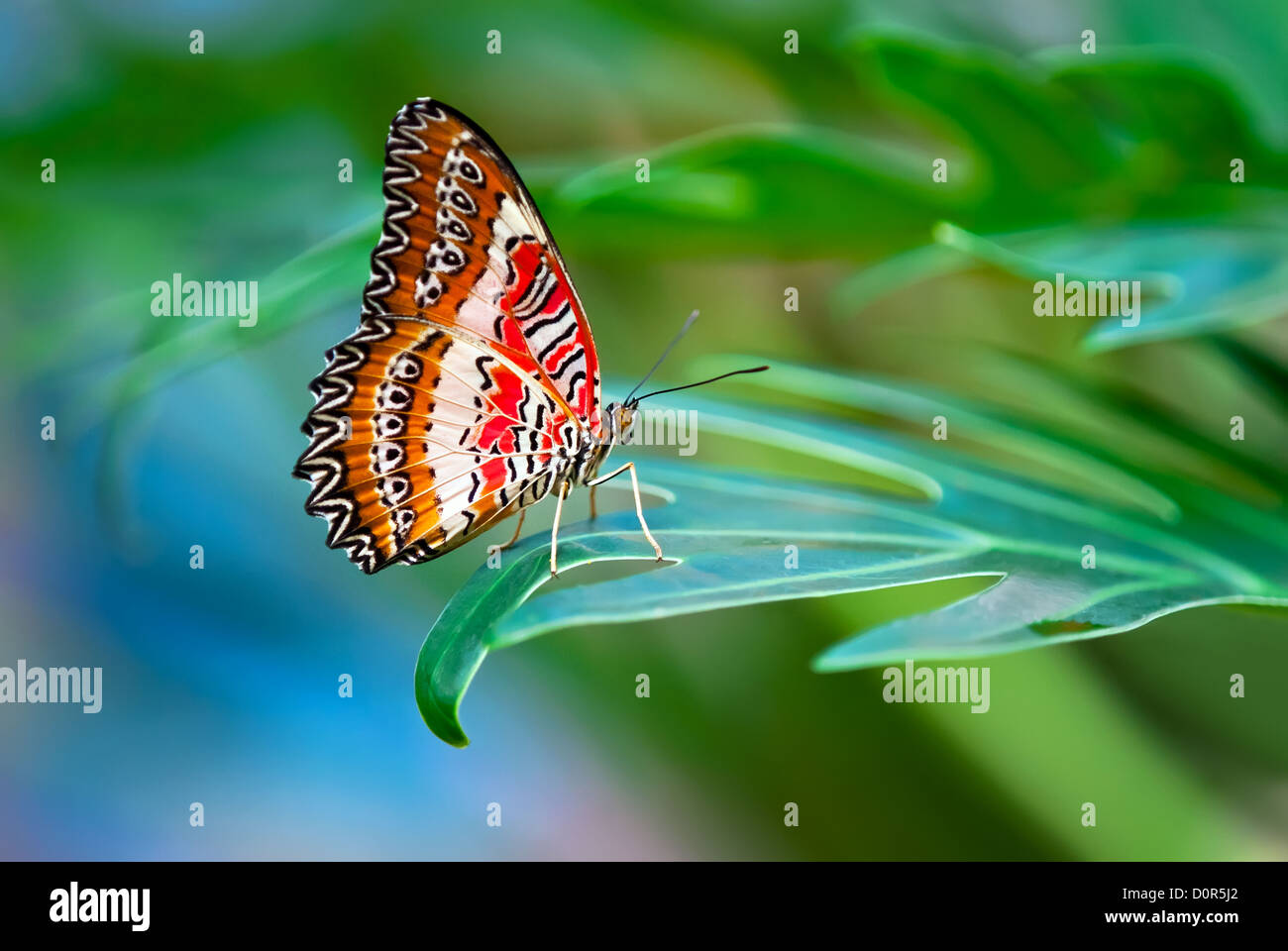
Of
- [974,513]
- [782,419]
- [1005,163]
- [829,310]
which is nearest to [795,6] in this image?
[829,310]

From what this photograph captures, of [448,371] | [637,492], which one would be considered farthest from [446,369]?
[637,492]

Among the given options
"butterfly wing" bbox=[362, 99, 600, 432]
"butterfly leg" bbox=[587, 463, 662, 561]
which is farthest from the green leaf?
"butterfly wing" bbox=[362, 99, 600, 432]

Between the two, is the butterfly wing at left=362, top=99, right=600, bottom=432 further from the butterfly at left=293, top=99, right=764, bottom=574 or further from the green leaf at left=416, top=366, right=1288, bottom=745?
the green leaf at left=416, top=366, right=1288, bottom=745

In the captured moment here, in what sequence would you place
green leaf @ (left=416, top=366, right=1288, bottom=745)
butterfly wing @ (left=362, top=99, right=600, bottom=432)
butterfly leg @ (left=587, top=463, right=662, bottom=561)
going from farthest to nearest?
butterfly wing @ (left=362, top=99, right=600, bottom=432), butterfly leg @ (left=587, top=463, right=662, bottom=561), green leaf @ (left=416, top=366, right=1288, bottom=745)

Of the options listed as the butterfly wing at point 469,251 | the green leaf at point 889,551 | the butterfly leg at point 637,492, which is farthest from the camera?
the butterfly wing at point 469,251

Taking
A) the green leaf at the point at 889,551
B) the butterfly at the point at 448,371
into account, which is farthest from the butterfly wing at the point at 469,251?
the green leaf at the point at 889,551

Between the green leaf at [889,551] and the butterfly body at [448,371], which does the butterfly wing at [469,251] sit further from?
the green leaf at [889,551]

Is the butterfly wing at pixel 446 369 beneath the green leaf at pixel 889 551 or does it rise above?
above

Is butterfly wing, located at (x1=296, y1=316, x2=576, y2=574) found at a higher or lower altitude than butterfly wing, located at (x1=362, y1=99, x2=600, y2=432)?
lower

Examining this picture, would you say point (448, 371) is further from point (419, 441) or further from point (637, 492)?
point (637, 492)
